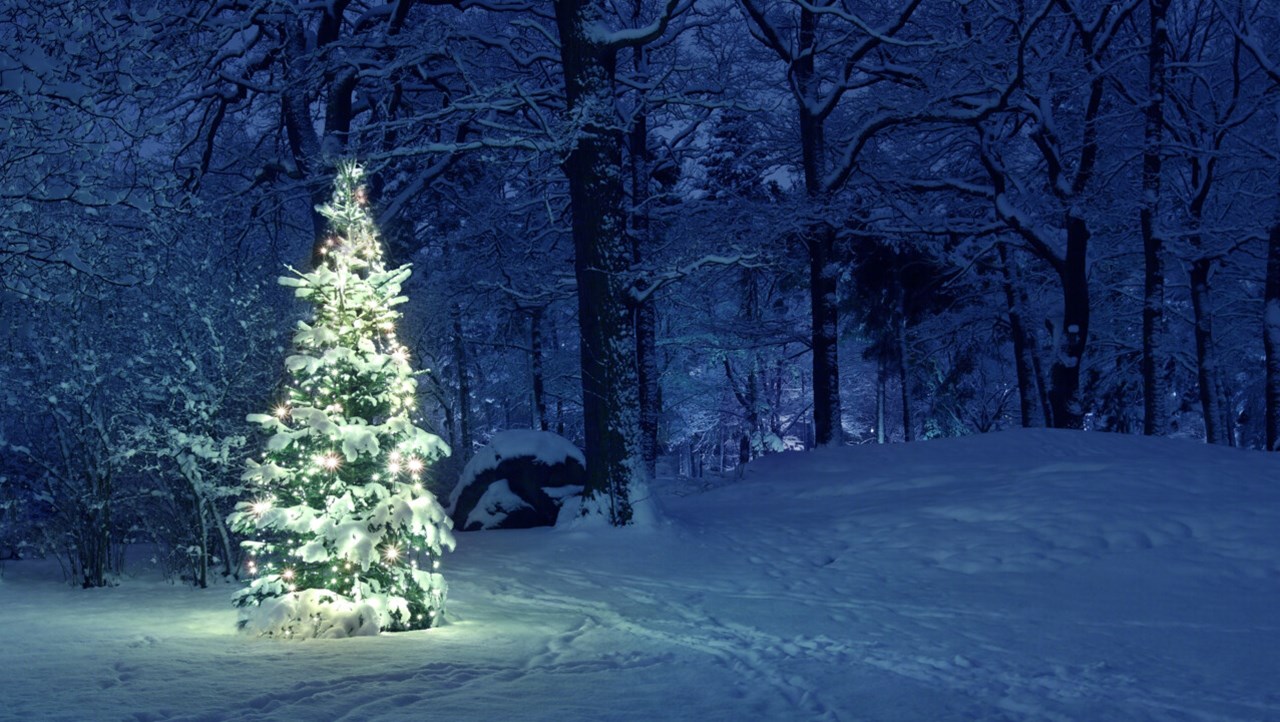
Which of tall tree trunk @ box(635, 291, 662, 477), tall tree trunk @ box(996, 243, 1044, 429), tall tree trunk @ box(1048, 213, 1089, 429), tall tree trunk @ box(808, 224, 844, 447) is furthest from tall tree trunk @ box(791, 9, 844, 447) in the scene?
tall tree trunk @ box(996, 243, 1044, 429)

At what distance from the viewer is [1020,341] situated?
22969mm

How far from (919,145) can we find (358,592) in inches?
722

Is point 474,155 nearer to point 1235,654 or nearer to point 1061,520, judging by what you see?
point 1061,520

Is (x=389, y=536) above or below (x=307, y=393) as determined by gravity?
below

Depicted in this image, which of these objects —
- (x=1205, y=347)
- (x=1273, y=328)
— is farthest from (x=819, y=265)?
(x=1205, y=347)

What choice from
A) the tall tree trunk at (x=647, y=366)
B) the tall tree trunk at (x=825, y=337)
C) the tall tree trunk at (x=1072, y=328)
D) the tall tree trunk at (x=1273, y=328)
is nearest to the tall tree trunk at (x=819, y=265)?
the tall tree trunk at (x=825, y=337)

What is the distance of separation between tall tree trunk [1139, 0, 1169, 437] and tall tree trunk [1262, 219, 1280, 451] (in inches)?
66.4

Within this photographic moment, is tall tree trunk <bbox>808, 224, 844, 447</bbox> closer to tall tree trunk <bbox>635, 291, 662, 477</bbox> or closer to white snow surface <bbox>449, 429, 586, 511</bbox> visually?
tall tree trunk <bbox>635, 291, 662, 477</bbox>

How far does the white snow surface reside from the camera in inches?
578

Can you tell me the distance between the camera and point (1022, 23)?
16.5m

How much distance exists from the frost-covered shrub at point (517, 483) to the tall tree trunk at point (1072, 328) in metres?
9.74

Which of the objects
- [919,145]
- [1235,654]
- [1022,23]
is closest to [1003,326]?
[919,145]

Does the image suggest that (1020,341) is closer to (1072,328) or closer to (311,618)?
(1072,328)

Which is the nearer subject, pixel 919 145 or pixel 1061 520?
pixel 1061 520
